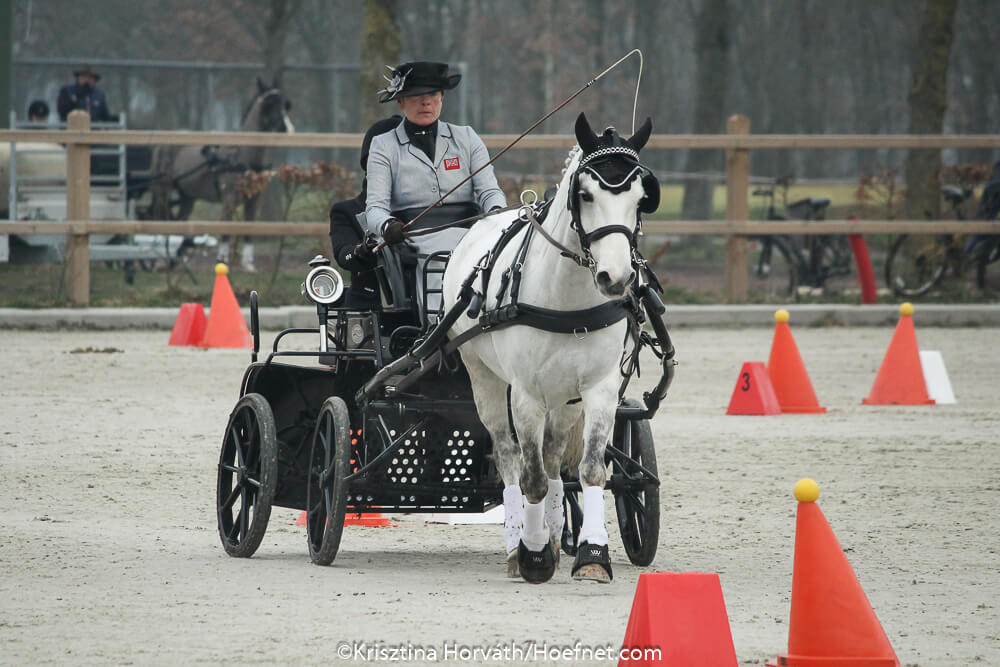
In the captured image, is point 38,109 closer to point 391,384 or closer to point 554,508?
point 391,384

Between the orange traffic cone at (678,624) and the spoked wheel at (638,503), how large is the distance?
2.14 metres

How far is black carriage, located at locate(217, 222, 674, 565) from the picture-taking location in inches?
268

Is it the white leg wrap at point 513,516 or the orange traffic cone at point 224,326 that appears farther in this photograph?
the orange traffic cone at point 224,326

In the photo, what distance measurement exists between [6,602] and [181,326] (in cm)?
982

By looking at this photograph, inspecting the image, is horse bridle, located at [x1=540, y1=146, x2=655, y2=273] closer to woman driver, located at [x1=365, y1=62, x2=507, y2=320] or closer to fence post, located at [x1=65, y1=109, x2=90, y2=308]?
woman driver, located at [x1=365, y1=62, x2=507, y2=320]

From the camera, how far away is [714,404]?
40.1 feet

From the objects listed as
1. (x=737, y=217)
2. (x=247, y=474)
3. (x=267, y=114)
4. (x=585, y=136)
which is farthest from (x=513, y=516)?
(x=267, y=114)

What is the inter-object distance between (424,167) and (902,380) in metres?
5.79

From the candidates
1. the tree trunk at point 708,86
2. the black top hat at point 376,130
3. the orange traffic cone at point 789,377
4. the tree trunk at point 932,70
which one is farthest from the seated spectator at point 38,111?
the black top hat at point 376,130

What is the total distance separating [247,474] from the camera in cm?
723

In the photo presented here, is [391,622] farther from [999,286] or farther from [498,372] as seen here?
[999,286]

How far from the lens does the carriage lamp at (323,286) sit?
290 inches

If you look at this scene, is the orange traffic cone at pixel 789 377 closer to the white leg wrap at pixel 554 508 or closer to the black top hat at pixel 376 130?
the black top hat at pixel 376 130

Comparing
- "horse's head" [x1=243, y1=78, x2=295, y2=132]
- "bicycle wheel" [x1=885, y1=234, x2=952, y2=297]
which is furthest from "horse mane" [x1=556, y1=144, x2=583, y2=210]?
"horse's head" [x1=243, y1=78, x2=295, y2=132]
